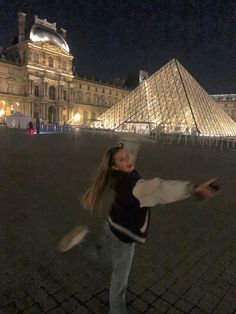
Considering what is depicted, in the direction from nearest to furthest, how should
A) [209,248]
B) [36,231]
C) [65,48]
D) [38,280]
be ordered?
[38,280]
[209,248]
[36,231]
[65,48]

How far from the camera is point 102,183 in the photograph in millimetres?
2076

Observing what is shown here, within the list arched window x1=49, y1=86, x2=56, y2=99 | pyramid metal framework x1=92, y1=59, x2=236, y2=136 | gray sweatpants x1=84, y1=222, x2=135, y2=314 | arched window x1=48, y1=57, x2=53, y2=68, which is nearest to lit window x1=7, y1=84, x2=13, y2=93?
arched window x1=49, y1=86, x2=56, y2=99

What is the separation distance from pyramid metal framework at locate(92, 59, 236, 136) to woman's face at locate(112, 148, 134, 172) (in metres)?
24.9

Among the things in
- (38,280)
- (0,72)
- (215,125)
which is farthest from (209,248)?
(0,72)

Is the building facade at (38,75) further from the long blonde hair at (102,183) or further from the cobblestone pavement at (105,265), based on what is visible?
the long blonde hair at (102,183)

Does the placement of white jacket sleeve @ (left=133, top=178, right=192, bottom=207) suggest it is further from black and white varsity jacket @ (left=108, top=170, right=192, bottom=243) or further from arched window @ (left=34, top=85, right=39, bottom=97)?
arched window @ (left=34, top=85, right=39, bottom=97)

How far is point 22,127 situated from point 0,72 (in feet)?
67.0

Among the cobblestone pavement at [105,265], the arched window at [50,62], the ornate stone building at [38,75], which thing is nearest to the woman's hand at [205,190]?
the cobblestone pavement at [105,265]

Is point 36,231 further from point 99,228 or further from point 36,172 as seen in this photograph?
point 36,172

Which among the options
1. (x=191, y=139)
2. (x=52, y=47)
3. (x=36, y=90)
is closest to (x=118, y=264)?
(x=191, y=139)

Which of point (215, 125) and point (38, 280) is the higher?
point (215, 125)

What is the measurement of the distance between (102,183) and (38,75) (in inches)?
2181

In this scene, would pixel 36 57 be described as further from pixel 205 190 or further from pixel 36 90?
pixel 205 190

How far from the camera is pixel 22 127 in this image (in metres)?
35.8
